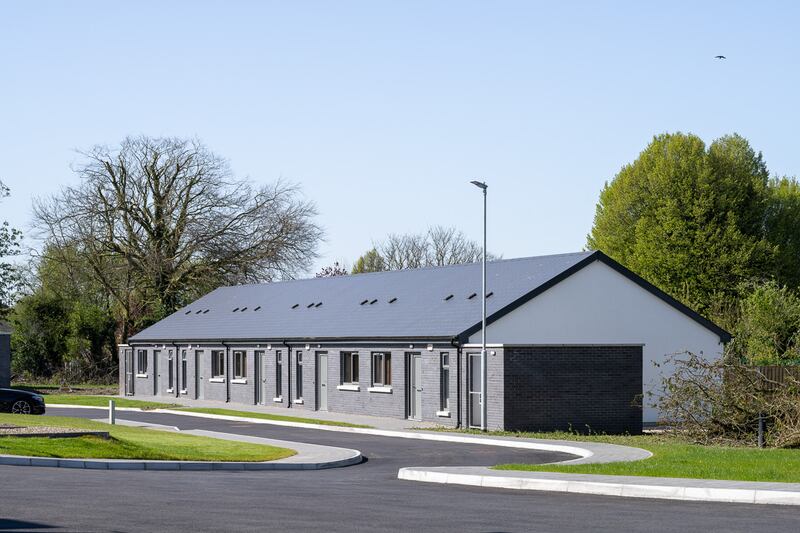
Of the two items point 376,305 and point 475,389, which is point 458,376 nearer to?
point 475,389

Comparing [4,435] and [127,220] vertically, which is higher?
[127,220]

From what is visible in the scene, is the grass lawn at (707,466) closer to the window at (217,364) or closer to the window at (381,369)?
the window at (381,369)

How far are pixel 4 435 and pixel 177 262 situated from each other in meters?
45.7

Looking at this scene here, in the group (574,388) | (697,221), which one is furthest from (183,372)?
(697,221)

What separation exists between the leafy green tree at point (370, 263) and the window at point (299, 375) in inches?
2681

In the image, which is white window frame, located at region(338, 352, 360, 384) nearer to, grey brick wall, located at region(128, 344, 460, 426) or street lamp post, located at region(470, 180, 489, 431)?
grey brick wall, located at region(128, 344, 460, 426)

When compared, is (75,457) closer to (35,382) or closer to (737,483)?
(737,483)

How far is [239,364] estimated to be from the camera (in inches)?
1927

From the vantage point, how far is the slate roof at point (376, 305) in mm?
36625

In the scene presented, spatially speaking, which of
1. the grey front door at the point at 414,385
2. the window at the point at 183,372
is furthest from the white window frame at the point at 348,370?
the window at the point at 183,372

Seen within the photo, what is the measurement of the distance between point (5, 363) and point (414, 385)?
849 inches

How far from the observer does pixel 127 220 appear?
6850 cm

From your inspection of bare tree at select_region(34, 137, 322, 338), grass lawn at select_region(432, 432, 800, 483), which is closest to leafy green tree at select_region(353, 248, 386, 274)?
bare tree at select_region(34, 137, 322, 338)

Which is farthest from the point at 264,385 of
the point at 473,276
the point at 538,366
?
the point at 538,366
